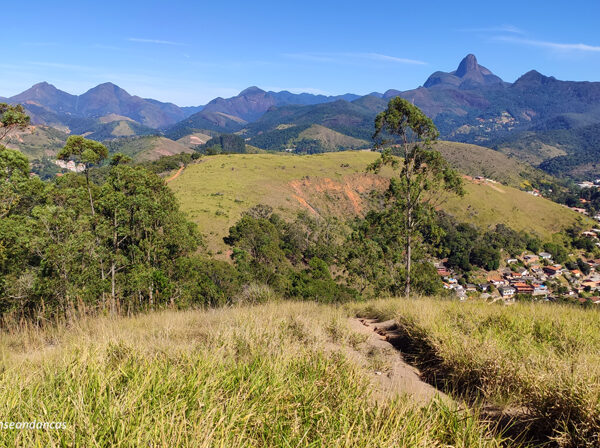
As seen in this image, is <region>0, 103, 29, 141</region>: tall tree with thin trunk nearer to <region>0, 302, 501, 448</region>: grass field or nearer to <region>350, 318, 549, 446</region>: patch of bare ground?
<region>0, 302, 501, 448</region>: grass field

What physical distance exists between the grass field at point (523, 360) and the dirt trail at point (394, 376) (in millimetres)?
213

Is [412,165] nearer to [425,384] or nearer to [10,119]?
[425,384]

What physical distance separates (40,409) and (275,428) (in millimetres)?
1602

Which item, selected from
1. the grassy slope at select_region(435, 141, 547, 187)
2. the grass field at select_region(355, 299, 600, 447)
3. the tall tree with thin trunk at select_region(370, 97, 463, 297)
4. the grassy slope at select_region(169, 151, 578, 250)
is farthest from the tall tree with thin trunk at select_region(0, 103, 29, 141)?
the grassy slope at select_region(435, 141, 547, 187)

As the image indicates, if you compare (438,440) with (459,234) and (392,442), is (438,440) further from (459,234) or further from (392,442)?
(459,234)

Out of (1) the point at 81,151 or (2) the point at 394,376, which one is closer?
(2) the point at 394,376

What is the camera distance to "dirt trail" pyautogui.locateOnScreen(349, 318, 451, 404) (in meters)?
3.11

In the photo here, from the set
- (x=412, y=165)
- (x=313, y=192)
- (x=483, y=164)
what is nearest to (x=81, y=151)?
(x=412, y=165)

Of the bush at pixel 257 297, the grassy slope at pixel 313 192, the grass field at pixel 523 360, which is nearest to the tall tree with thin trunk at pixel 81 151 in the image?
the bush at pixel 257 297

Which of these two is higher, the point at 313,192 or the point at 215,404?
the point at 215,404

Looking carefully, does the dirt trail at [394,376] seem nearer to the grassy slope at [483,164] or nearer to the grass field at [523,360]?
the grass field at [523,360]

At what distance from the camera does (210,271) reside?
2989 centimetres

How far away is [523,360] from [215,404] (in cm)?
332

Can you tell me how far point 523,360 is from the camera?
3.57 meters
